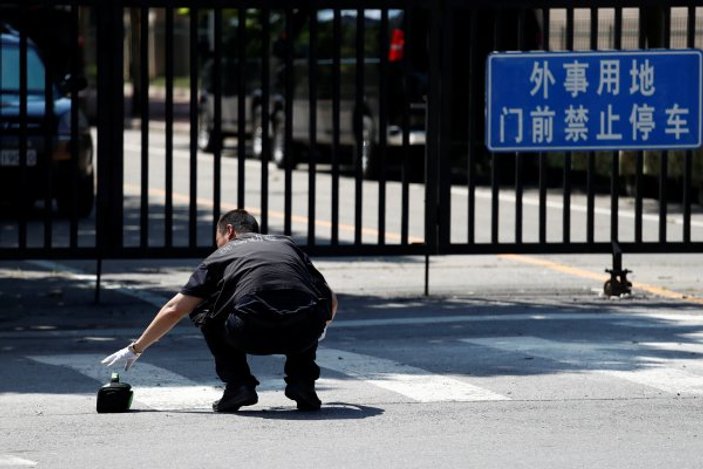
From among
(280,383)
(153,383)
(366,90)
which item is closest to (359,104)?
(280,383)

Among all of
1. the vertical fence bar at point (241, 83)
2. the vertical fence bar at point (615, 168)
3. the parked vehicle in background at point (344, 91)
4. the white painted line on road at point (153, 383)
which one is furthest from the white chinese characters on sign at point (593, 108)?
the parked vehicle in background at point (344, 91)

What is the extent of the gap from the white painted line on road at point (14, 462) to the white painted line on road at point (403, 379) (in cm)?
216

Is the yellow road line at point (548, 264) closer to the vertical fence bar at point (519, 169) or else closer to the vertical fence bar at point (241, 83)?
the vertical fence bar at point (519, 169)

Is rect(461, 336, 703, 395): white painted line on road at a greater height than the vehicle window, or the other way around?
the vehicle window

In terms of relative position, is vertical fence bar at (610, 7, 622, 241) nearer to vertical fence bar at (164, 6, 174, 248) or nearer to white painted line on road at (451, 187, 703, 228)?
vertical fence bar at (164, 6, 174, 248)

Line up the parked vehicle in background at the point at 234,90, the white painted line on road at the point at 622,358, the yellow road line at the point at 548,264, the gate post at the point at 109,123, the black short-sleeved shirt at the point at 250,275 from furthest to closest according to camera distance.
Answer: the parked vehicle in background at the point at 234,90
the yellow road line at the point at 548,264
the gate post at the point at 109,123
the white painted line on road at the point at 622,358
the black short-sleeved shirt at the point at 250,275

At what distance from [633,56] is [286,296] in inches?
205

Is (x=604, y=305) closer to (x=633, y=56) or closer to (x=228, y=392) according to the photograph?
(x=633, y=56)

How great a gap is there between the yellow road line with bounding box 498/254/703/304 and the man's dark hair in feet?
15.9

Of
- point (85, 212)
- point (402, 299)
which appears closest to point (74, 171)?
point (402, 299)

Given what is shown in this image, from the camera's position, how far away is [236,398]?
8.36 meters

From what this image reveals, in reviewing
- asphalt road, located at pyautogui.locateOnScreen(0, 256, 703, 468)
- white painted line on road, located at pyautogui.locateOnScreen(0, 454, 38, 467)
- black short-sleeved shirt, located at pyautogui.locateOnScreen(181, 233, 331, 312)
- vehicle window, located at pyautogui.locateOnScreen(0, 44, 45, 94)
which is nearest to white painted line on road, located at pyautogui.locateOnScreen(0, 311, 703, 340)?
asphalt road, located at pyautogui.locateOnScreen(0, 256, 703, 468)

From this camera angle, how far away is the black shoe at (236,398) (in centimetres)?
836

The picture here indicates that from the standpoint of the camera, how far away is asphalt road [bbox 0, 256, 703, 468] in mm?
7496
